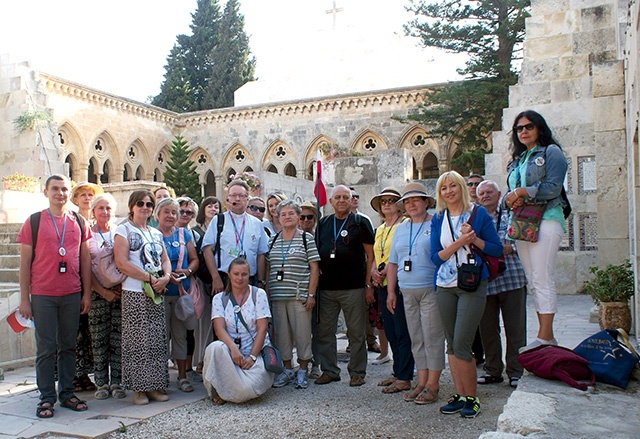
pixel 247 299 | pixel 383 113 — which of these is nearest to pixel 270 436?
pixel 247 299

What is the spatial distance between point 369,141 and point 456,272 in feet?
72.2

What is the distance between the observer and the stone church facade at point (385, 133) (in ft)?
24.9

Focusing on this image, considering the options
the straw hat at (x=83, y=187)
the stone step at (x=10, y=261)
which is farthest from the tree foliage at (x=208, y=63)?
the straw hat at (x=83, y=187)

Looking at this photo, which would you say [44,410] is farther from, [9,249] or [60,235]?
[9,249]

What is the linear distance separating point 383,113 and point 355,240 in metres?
20.3

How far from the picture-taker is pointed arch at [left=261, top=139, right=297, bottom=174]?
89.1 ft

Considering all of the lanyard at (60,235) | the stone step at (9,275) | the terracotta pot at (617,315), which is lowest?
the terracotta pot at (617,315)

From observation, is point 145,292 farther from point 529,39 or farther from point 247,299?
point 529,39

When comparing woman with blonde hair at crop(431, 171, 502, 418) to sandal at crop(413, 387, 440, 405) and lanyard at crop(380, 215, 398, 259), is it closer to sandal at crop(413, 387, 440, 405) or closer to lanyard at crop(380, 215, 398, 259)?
sandal at crop(413, 387, 440, 405)

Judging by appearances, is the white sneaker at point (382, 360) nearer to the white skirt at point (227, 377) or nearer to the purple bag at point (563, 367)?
the white skirt at point (227, 377)

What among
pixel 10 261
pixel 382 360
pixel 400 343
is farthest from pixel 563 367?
pixel 10 261

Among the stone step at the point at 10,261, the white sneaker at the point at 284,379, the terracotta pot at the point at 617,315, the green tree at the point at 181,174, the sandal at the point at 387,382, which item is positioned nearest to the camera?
the sandal at the point at 387,382

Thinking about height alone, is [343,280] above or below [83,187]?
below

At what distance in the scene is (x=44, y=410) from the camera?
14.8 feet
